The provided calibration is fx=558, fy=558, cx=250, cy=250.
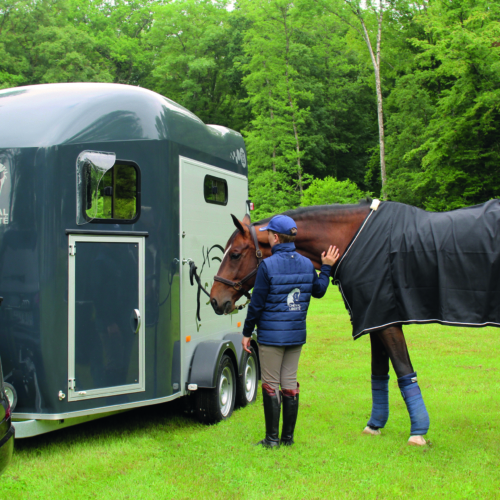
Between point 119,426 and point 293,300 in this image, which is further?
point 119,426

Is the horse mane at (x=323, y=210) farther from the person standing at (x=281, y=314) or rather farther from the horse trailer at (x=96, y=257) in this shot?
the horse trailer at (x=96, y=257)

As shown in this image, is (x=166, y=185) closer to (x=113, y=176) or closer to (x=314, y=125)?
(x=113, y=176)

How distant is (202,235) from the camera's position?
5.80m

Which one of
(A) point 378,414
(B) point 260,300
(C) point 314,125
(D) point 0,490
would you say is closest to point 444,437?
(A) point 378,414

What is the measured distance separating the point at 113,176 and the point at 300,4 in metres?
37.4

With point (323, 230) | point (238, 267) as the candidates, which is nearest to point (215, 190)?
point (238, 267)

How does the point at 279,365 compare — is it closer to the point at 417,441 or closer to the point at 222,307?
the point at 222,307

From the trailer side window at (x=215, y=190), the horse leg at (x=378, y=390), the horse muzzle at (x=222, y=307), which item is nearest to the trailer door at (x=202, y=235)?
the trailer side window at (x=215, y=190)

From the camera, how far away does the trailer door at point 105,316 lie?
14.9 feet

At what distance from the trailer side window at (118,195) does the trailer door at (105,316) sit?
213 millimetres

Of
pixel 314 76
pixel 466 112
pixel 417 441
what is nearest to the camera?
pixel 417 441

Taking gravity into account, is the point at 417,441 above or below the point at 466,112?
below

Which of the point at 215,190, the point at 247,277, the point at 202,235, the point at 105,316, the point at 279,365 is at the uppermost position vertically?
the point at 215,190

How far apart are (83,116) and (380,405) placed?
146 inches
